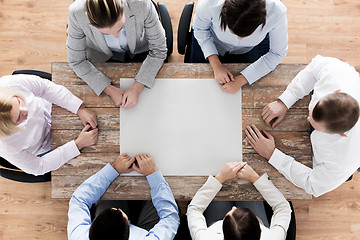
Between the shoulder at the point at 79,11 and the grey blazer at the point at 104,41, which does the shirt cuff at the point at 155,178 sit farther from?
the shoulder at the point at 79,11

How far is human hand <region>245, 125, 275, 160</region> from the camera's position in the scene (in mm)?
1370

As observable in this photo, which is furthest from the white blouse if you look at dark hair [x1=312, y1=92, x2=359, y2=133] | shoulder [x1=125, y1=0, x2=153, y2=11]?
dark hair [x1=312, y1=92, x2=359, y2=133]

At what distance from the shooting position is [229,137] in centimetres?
141

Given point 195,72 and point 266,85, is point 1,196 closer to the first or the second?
point 195,72

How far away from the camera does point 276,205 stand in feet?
4.59

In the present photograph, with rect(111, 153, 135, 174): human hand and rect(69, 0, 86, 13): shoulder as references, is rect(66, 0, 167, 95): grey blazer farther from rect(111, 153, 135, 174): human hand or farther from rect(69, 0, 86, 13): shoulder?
rect(111, 153, 135, 174): human hand

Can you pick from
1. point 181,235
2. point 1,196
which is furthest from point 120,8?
point 1,196

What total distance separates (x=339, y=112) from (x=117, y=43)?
105cm

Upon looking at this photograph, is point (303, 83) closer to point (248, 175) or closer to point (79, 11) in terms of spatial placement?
point (248, 175)

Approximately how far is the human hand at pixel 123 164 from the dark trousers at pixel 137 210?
326mm

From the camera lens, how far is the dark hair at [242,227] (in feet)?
4.05

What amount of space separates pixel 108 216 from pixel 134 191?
7.1 inches

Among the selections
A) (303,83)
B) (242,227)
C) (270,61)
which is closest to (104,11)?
(270,61)

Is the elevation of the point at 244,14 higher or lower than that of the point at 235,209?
higher
